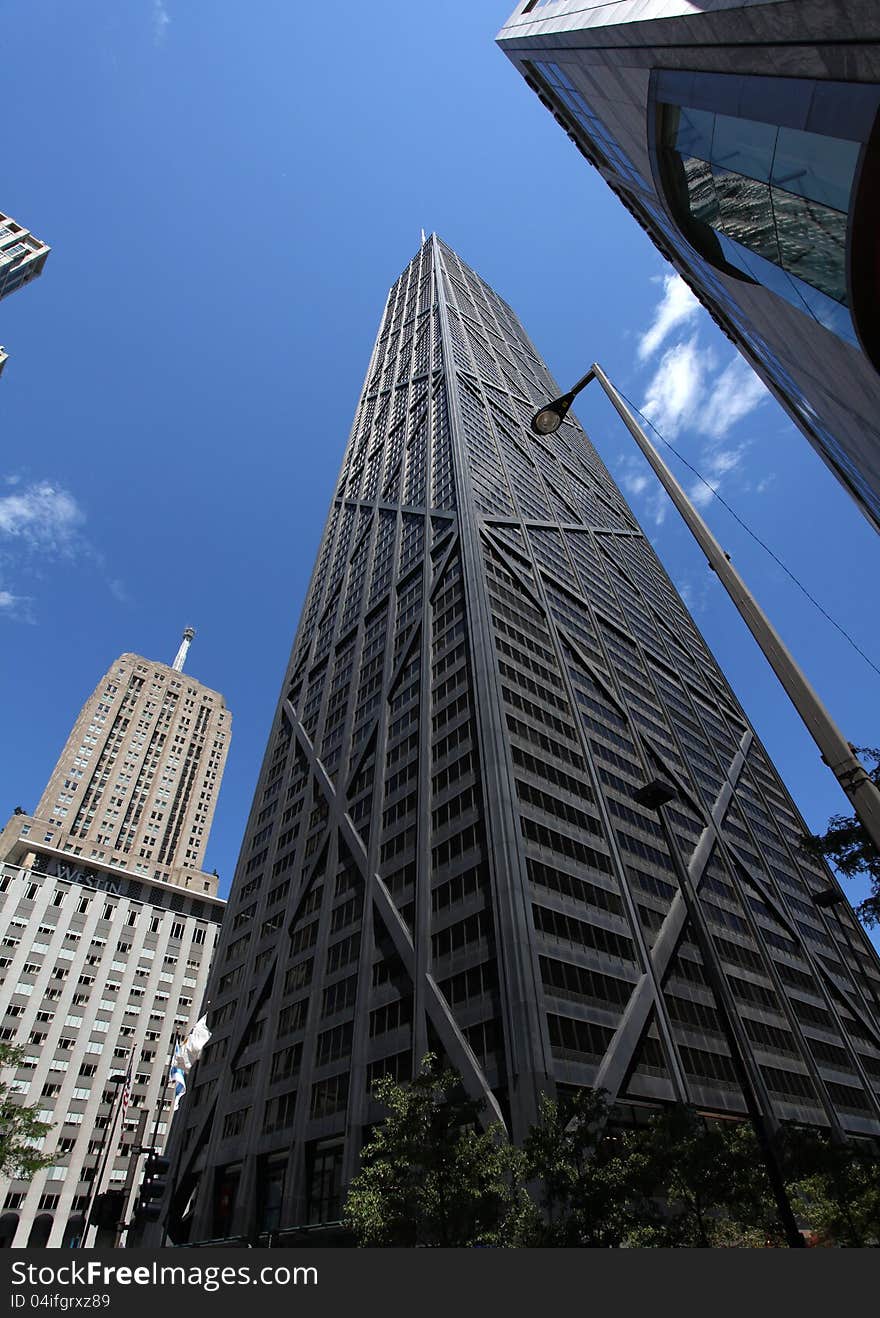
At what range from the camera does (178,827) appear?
121 metres

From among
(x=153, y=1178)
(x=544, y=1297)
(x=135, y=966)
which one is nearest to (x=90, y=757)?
(x=135, y=966)

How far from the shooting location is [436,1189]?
19672mm

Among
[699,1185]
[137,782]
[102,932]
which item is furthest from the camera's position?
[137,782]

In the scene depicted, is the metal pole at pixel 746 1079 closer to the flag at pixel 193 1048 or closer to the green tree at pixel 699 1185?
the green tree at pixel 699 1185

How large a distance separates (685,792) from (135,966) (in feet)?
226

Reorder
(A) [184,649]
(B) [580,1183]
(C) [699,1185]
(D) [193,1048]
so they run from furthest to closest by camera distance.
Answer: (A) [184,649], (D) [193,1048], (B) [580,1183], (C) [699,1185]

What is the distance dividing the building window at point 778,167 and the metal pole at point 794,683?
5.12 metres

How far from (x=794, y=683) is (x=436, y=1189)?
19.8m

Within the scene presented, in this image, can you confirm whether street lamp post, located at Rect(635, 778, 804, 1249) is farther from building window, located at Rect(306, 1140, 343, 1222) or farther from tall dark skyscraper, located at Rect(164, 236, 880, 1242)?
building window, located at Rect(306, 1140, 343, 1222)

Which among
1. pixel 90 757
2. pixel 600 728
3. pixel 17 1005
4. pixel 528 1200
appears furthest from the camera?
pixel 90 757

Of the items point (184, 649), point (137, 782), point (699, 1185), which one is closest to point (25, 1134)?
point (699, 1185)

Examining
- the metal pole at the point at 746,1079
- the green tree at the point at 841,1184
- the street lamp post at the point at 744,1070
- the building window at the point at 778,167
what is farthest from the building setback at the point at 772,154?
the green tree at the point at 841,1184

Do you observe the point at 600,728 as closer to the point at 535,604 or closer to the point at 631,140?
the point at 535,604

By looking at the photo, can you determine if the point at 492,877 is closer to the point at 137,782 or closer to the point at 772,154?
the point at 772,154
